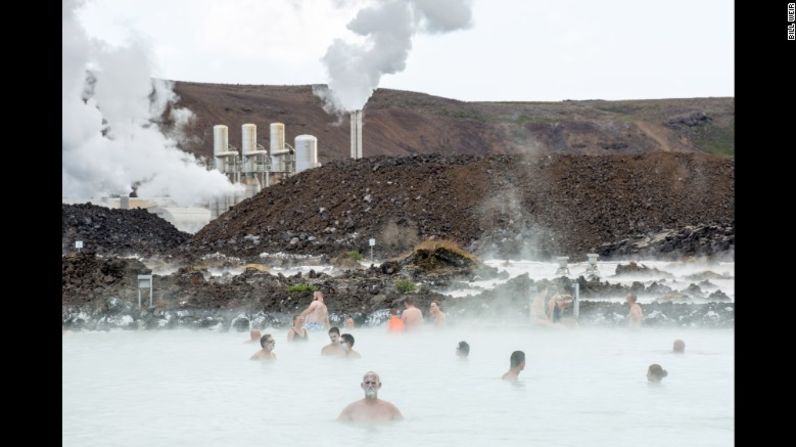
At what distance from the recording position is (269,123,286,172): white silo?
46.6 metres

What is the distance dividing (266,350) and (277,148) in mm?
36320

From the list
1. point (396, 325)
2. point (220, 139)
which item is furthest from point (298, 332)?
point (220, 139)

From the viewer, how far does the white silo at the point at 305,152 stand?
145 ft

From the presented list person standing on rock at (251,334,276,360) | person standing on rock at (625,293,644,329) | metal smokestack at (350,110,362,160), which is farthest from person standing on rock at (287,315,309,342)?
metal smokestack at (350,110,362,160)

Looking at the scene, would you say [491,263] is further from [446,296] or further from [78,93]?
[78,93]

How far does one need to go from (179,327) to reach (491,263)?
33.1 feet

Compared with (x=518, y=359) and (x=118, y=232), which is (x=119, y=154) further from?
(x=518, y=359)

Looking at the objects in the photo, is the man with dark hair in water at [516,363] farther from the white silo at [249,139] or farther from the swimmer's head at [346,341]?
the white silo at [249,139]

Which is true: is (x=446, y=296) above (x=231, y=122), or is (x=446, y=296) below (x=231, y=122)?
below

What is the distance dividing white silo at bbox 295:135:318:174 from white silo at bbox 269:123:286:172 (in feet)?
7.20

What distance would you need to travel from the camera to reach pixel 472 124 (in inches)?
3600
